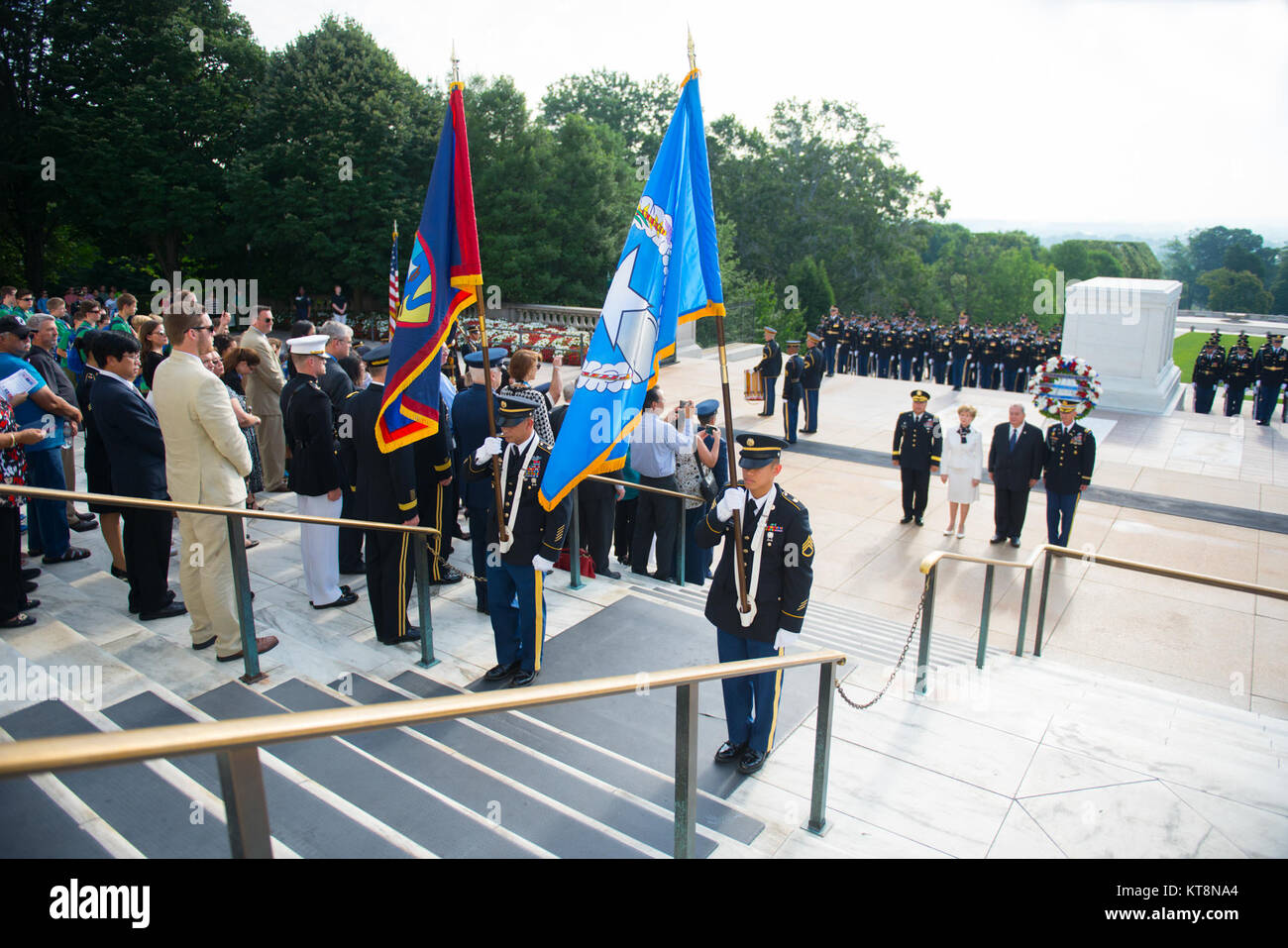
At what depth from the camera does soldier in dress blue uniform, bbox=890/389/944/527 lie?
1116 centimetres

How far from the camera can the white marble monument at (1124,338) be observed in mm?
19188

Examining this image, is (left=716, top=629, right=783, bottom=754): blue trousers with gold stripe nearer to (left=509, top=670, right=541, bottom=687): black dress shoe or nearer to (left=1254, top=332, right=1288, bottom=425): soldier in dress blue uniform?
(left=509, top=670, right=541, bottom=687): black dress shoe

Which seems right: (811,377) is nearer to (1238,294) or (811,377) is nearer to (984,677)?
(984,677)

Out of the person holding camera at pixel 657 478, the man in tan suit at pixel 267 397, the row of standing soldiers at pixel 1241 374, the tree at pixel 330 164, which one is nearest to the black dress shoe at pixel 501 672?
the person holding camera at pixel 657 478

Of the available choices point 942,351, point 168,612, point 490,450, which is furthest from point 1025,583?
point 942,351

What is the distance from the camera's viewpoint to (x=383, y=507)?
20.0 ft

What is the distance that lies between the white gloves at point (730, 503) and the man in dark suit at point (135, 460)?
3680 mm

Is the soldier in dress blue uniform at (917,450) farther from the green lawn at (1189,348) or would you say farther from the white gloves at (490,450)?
the green lawn at (1189,348)

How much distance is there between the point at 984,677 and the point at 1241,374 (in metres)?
17.9

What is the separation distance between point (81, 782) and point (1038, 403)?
12378 mm

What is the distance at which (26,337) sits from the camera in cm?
652

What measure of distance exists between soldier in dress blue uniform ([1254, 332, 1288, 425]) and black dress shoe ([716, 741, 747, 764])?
19.1m

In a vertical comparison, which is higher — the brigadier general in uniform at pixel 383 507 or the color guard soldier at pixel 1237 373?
the color guard soldier at pixel 1237 373
